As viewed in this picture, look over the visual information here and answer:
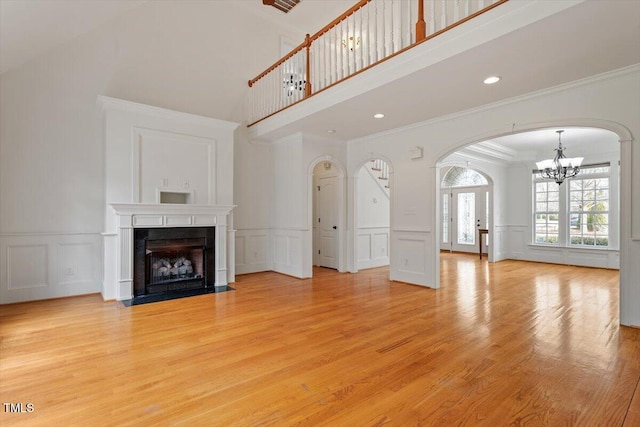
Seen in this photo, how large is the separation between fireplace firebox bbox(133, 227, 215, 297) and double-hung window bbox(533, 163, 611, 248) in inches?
334

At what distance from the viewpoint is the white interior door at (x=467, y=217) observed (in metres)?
10.2

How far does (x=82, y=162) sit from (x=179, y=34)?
262 cm

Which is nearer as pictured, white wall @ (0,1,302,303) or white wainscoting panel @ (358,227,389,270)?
white wall @ (0,1,302,303)

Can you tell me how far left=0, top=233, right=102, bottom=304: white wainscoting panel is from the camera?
14.8ft

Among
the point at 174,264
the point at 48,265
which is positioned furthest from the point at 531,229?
the point at 48,265

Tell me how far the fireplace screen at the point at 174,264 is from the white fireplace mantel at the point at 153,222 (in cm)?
25

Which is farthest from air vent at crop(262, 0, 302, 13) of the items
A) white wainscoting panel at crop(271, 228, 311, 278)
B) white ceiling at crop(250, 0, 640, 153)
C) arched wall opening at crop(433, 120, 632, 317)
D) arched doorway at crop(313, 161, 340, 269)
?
white wainscoting panel at crop(271, 228, 311, 278)

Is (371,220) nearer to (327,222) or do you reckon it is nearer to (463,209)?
(327,222)

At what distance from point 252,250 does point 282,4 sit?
5.17 m

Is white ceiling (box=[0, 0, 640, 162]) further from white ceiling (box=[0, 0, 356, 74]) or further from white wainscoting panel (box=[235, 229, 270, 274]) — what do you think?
white wainscoting panel (box=[235, 229, 270, 274])

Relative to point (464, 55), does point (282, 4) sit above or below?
above

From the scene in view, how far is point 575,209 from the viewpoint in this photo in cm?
813

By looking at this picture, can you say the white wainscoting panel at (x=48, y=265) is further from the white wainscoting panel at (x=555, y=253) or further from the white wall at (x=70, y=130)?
the white wainscoting panel at (x=555, y=253)

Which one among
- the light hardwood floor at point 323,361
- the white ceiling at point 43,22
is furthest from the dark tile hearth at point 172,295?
the white ceiling at point 43,22
